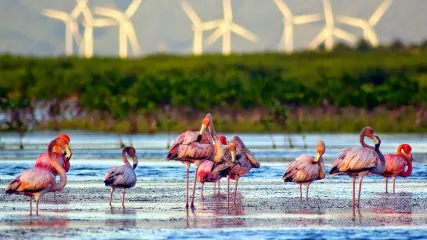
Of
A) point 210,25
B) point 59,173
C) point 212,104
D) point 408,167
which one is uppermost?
point 210,25

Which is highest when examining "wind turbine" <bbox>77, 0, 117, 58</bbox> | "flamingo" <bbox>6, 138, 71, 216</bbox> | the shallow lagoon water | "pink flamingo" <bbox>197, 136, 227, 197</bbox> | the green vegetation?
"wind turbine" <bbox>77, 0, 117, 58</bbox>

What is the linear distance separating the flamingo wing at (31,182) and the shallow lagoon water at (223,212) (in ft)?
1.26

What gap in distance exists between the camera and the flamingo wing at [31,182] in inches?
647

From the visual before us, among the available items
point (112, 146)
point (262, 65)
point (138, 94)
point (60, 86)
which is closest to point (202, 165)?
point (112, 146)

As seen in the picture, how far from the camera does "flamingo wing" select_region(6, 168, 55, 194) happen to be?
53.9ft

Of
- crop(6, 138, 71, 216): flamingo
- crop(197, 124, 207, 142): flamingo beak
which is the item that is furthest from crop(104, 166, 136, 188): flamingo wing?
crop(197, 124, 207, 142): flamingo beak

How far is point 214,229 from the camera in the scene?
14.6 meters

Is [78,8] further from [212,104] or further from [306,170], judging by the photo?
[306,170]

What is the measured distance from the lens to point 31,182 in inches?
650

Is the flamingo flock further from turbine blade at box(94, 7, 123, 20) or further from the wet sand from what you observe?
turbine blade at box(94, 7, 123, 20)

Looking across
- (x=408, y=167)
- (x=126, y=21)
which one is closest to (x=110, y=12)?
(x=126, y=21)

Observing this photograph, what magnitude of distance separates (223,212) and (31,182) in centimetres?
291

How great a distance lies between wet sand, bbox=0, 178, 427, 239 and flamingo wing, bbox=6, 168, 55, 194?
38 centimetres

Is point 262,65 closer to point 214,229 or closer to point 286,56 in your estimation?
point 286,56
